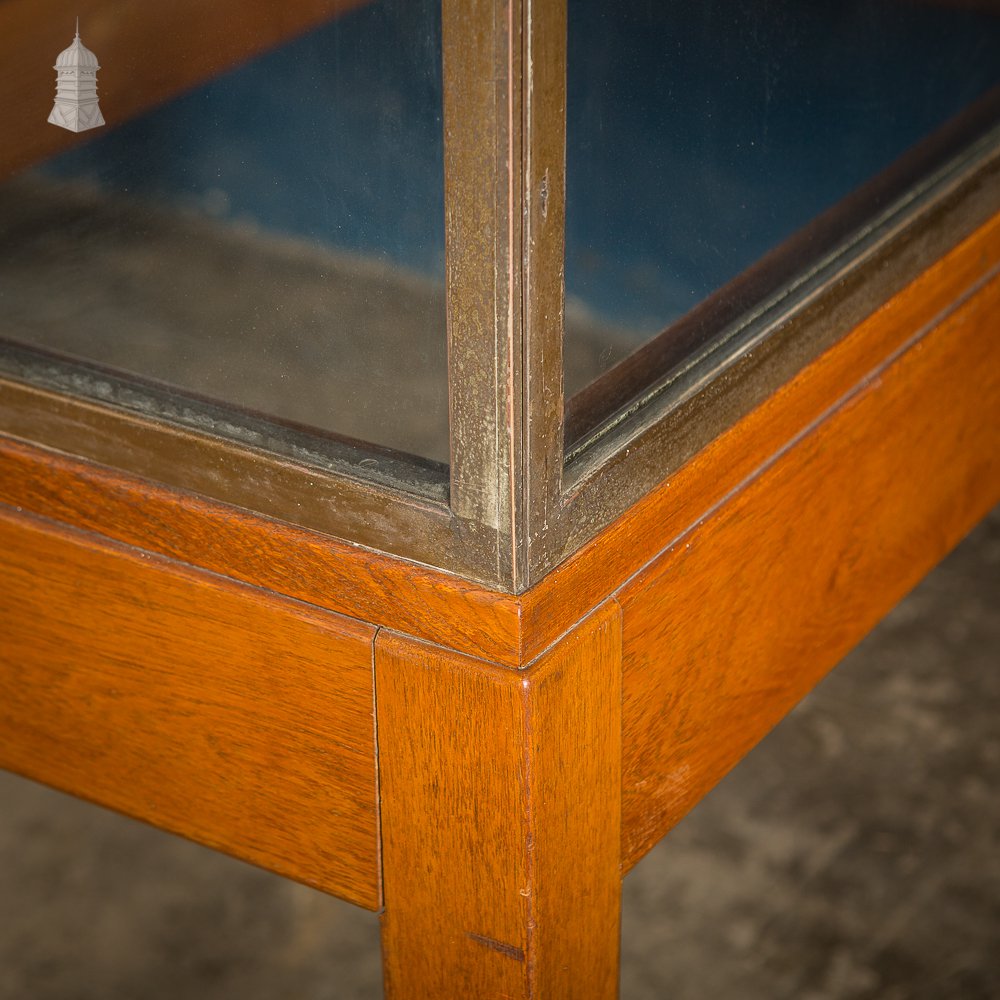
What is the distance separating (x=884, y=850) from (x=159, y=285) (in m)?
0.89

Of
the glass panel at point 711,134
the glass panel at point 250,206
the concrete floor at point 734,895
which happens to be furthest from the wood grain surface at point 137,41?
the concrete floor at point 734,895

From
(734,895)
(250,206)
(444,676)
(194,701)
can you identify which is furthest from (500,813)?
→ (734,895)

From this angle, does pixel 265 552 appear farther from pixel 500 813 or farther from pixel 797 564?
pixel 797 564

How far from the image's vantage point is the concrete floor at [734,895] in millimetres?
1225

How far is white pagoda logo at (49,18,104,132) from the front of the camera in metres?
0.62

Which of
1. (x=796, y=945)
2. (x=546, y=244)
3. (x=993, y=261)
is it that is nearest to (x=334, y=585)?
(x=546, y=244)

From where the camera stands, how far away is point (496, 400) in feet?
1.99

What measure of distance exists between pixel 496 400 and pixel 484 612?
0.09 meters

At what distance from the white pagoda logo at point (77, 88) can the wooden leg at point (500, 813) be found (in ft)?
0.79

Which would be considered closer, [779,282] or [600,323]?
[600,323]

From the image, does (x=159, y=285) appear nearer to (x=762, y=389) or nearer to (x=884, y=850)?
(x=762, y=389)

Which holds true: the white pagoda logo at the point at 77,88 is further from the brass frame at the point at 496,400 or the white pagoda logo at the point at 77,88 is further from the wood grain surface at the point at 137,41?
the brass frame at the point at 496,400

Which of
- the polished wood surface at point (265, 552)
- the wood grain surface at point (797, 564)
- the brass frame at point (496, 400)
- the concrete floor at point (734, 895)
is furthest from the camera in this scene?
the concrete floor at point (734, 895)

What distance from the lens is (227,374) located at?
69 cm
